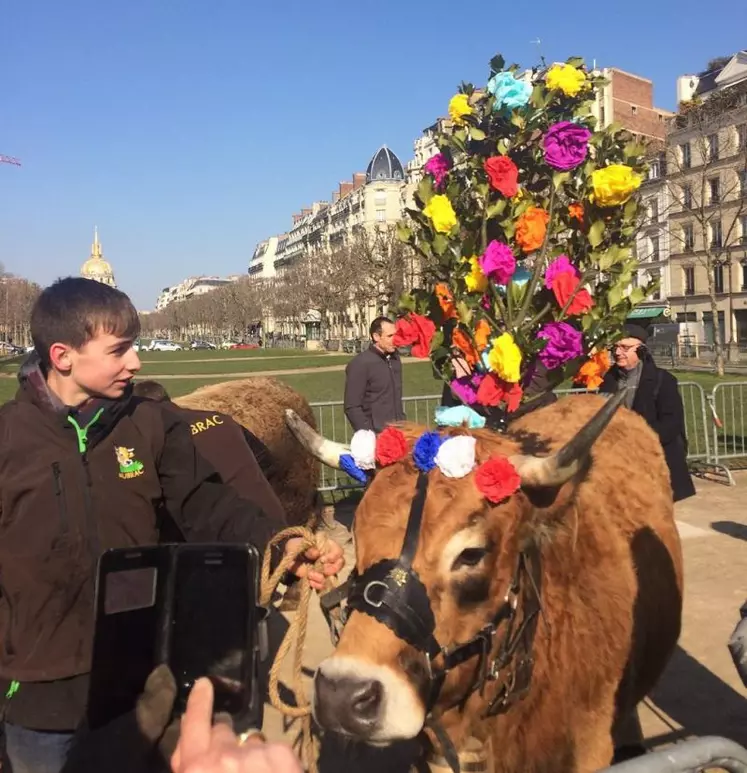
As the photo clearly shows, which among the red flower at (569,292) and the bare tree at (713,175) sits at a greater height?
the bare tree at (713,175)

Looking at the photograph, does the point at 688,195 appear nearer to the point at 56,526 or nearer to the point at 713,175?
the point at 713,175

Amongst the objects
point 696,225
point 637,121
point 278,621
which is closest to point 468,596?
point 278,621

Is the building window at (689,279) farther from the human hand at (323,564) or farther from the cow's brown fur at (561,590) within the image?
the human hand at (323,564)

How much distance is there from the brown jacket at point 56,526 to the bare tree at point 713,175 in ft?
97.6

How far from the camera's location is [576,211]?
4.05 metres

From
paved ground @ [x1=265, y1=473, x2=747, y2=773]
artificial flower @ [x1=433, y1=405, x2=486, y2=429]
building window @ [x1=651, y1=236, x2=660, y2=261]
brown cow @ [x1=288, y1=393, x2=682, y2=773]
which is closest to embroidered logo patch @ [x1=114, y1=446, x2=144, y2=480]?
brown cow @ [x1=288, y1=393, x2=682, y2=773]

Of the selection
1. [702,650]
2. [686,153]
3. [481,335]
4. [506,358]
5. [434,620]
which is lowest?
[702,650]

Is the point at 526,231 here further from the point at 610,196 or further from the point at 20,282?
the point at 20,282

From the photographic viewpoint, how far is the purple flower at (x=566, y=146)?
3.73m

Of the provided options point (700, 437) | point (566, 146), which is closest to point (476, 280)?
point (566, 146)

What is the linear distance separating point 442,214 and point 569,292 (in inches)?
32.5

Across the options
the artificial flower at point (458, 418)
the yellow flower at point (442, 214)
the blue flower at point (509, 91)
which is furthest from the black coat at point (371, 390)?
the artificial flower at point (458, 418)

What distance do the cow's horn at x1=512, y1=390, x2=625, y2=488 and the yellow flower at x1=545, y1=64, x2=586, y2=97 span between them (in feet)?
7.12

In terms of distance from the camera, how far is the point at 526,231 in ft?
12.9
